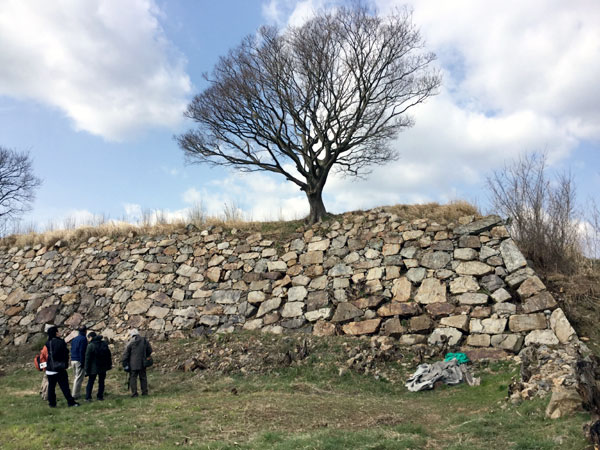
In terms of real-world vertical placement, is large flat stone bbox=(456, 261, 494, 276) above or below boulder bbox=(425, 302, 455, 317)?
above

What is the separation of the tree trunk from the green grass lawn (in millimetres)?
6378

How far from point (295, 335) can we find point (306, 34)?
32.9 ft

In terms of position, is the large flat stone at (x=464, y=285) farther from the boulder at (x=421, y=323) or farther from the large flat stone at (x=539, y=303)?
the large flat stone at (x=539, y=303)

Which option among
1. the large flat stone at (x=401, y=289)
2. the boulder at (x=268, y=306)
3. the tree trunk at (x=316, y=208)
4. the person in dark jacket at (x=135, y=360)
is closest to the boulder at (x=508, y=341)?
the large flat stone at (x=401, y=289)

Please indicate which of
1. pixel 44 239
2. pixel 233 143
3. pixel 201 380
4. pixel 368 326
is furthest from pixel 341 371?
pixel 44 239

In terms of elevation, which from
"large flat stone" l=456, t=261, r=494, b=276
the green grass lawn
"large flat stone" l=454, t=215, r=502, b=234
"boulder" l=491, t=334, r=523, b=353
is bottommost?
the green grass lawn

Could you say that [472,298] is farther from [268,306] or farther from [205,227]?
[205,227]

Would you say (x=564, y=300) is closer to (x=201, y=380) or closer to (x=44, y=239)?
(x=201, y=380)

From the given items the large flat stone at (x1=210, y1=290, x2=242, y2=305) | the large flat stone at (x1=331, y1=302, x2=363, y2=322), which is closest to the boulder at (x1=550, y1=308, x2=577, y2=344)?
the large flat stone at (x1=331, y1=302, x2=363, y2=322)

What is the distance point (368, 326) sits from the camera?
12.1m

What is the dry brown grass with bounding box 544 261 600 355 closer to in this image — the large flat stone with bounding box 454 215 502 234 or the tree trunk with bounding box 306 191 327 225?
the large flat stone with bounding box 454 215 502 234

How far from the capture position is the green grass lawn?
19.3 ft

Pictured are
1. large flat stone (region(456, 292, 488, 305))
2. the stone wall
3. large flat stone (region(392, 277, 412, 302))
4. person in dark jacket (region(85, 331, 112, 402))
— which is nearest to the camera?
person in dark jacket (region(85, 331, 112, 402))

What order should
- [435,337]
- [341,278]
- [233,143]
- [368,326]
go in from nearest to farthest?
[435,337]
[368,326]
[341,278]
[233,143]
